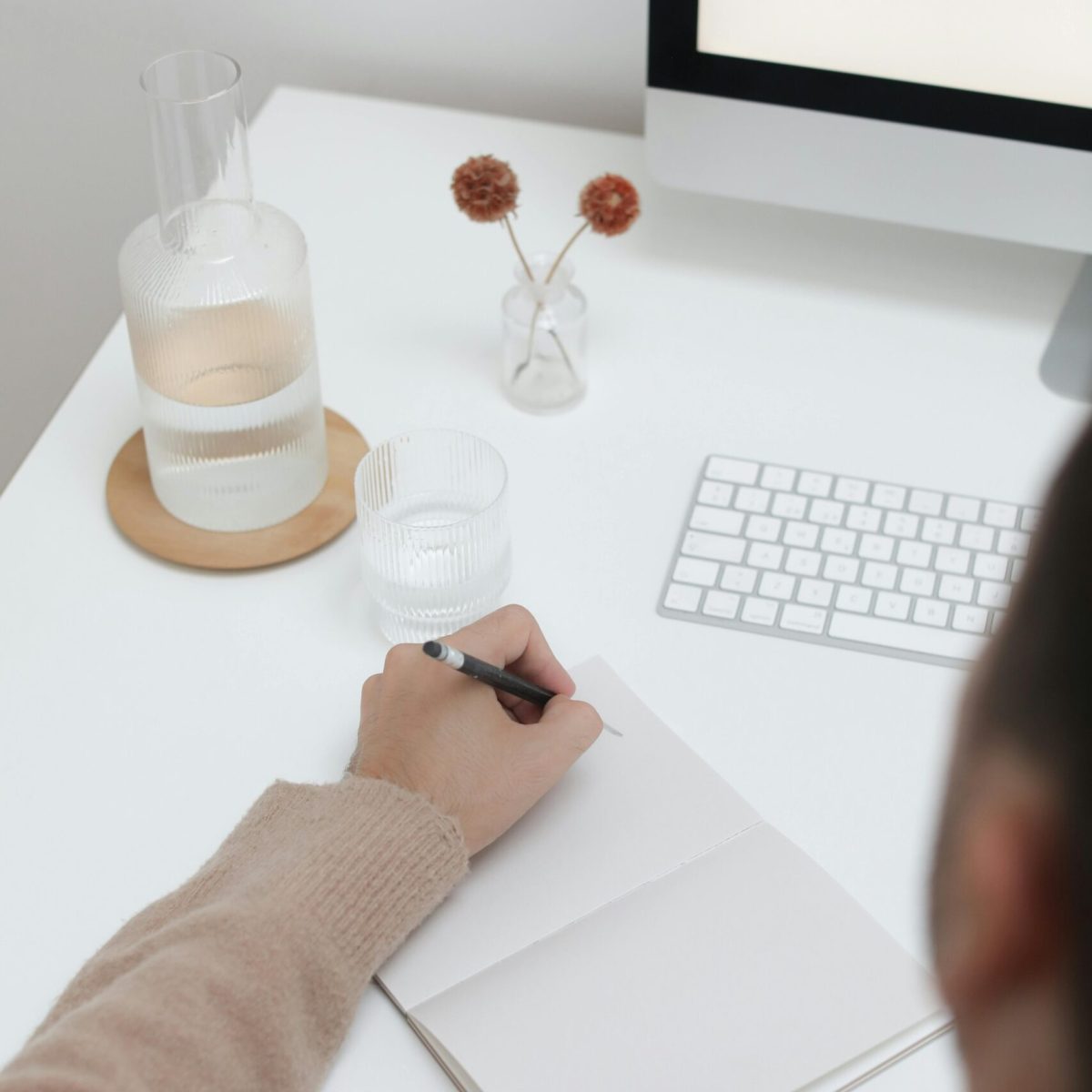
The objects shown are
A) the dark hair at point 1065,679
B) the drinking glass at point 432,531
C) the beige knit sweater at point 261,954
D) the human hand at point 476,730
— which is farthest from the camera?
the drinking glass at point 432,531

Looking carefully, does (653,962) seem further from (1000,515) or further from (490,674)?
(1000,515)

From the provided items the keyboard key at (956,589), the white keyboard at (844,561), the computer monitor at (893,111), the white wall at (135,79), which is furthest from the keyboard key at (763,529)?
the white wall at (135,79)

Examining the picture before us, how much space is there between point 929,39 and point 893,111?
2.1 inches

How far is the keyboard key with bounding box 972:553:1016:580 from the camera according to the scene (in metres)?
0.84

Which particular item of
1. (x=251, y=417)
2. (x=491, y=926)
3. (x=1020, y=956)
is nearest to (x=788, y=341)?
(x=251, y=417)

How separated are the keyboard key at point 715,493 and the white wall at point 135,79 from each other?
1.69ft

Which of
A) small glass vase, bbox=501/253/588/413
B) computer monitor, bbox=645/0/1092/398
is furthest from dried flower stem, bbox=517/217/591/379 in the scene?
computer monitor, bbox=645/0/1092/398

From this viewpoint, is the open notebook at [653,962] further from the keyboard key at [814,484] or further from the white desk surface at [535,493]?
the keyboard key at [814,484]

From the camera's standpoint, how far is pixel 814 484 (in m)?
0.89

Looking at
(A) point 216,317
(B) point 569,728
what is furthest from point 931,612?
(A) point 216,317

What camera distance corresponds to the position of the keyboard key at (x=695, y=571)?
84 centimetres

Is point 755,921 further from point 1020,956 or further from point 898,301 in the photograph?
point 898,301

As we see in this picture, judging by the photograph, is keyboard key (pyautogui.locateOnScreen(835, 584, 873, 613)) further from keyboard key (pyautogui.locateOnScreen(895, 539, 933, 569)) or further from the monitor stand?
the monitor stand

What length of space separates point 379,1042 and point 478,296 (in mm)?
599
